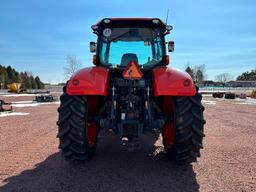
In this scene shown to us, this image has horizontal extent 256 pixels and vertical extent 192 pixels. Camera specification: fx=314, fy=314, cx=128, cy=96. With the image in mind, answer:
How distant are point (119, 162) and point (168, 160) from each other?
0.92 m

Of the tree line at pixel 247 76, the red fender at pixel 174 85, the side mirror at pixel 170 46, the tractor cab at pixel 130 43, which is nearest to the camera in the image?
the red fender at pixel 174 85

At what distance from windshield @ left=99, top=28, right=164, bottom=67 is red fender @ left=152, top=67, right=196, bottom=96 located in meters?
1.20

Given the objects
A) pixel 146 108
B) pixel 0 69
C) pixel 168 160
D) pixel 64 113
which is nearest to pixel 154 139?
pixel 168 160

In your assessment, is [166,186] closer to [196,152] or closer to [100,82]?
[196,152]

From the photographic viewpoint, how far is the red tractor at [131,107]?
5070 millimetres

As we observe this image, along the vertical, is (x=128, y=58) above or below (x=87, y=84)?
above

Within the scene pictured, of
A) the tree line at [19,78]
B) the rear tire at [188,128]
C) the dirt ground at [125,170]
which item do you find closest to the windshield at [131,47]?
the rear tire at [188,128]

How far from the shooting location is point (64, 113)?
17.3 ft

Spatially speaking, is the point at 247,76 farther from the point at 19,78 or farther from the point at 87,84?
the point at 87,84

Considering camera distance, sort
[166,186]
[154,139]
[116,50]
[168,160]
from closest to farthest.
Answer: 1. [166,186]
2. [168,160]
3. [116,50]
4. [154,139]

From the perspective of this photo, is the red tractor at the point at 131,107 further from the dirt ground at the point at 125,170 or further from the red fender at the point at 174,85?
the dirt ground at the point at 125,170

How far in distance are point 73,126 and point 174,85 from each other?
5.86ft

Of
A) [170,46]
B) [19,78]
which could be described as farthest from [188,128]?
[19,78]

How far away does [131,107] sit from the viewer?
5.27 m
